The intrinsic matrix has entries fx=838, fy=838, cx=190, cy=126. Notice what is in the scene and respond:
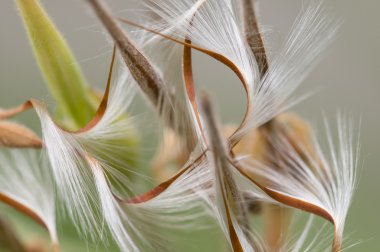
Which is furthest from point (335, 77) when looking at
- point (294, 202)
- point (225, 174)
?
point (225, 174)

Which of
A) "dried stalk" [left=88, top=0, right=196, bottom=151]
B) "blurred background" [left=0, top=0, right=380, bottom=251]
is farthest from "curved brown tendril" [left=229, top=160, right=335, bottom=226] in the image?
"blurred background" [left=0, top=0, right=380, bottom=251]

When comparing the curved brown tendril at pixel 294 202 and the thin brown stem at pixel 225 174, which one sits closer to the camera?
the thin brown stem at pixel 225 174

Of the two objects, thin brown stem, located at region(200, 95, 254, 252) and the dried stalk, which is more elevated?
the dried stalk

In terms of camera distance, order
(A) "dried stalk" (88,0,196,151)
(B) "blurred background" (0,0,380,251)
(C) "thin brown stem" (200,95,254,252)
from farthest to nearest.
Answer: (B) "blurred background" (0,0,380,251) < (A) "dried stalk" (88,0,196,151) < (C) "thin brown stem" (200,95,254,252)

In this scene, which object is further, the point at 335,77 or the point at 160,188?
the point at 335,77

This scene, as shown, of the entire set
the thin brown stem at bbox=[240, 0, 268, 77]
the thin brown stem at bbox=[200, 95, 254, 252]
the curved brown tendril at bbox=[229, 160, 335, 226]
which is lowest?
the curved brown tendril at bbox=[229, 160, 335, 226]

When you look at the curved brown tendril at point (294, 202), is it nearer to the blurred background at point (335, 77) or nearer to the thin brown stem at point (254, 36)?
the thin brown stem at point (254, 36)

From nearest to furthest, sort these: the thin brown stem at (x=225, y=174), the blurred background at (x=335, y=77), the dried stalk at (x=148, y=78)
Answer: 1. the thin brown stem at (x=225, y=174)
2. the dried stalk at (x=148, y=78)
3. the blurred background at (x=335, y=77)

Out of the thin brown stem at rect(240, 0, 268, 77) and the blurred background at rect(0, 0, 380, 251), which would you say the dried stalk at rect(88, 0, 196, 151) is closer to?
the thin brown stem at rect(240, 0, 268, 77)

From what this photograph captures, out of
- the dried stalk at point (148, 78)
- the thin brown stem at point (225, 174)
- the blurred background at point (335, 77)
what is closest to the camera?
the thin brown stem at point (225, 174)

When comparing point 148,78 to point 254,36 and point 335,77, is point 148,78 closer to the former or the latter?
point 254,36

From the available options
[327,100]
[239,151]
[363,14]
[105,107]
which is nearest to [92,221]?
[105,107]

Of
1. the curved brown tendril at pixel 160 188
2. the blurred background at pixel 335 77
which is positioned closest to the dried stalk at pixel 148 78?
the curved brown tendril at pixel 160 188
